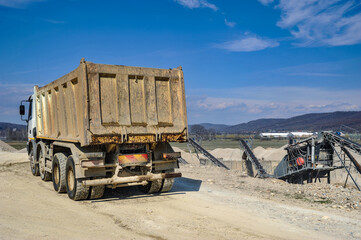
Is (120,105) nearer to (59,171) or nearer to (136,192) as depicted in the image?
(59,171)

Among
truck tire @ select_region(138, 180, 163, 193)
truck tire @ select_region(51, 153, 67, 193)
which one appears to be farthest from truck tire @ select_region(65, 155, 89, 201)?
truck tire @ select_region(138, 180, 163, 193)

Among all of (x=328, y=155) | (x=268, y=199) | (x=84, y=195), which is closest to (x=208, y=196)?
(x=268, y=199)

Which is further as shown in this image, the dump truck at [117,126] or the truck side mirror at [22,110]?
the truck side mirror at [22,110]

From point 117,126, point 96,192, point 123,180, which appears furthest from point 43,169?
point 117,126

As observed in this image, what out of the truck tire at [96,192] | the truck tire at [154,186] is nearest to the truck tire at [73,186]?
the truck tire at [96,192]

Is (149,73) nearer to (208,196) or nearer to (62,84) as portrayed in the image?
(62,84)

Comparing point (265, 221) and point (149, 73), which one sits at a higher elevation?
point (149, 73)

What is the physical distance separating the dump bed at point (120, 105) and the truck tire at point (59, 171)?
64 cm

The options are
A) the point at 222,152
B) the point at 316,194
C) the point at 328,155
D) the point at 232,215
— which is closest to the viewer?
the point at 232,215

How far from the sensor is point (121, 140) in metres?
8.48

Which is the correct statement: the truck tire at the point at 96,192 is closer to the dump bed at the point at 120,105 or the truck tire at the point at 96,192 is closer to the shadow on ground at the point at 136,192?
the shadow on ground at the point at 136,192

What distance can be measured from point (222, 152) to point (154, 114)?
127 feet

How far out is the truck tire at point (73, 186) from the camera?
8781mm

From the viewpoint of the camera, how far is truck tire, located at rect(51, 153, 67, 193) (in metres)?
9.81
